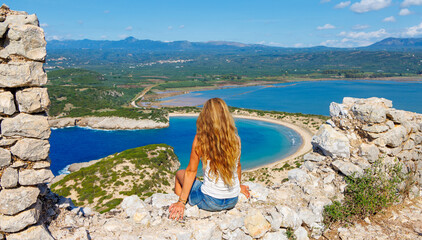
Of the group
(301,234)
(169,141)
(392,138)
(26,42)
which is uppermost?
(26,42)

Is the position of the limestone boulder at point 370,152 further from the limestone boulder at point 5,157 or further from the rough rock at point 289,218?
the limestone boulder at point 5,157

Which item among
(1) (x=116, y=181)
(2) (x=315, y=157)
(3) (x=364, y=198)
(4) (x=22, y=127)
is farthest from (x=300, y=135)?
(4) (x=22, y=127)

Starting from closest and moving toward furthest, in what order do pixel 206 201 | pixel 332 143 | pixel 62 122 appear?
pixel 206 201
pixel 332 143
pixel 62 122

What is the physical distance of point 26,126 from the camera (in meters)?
3.77

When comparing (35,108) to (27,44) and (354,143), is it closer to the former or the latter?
(27,44)

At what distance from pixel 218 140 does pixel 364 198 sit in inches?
136

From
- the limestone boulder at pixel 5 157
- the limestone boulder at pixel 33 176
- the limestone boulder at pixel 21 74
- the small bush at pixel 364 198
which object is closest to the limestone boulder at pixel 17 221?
the limestone boulder at pixel 33 176

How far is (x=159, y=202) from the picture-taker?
489cm

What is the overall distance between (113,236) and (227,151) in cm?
224

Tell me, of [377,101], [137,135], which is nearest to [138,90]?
[137,135]

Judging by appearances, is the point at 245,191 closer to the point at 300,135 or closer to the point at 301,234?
the point at 301,234

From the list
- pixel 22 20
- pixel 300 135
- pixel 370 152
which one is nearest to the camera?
pixel 22 20

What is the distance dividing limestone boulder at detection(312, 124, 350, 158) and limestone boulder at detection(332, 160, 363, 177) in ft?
1.42

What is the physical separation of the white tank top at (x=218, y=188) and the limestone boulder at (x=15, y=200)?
2.56 m
